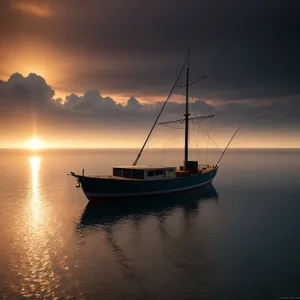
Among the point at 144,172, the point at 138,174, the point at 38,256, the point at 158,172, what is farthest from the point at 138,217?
the point at 38,256

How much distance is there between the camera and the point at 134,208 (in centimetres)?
3759

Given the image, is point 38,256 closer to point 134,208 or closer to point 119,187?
point 119,187

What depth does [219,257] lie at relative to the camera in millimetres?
20938

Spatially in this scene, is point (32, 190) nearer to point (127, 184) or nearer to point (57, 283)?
point (127, 184)

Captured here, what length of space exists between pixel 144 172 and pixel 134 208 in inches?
205

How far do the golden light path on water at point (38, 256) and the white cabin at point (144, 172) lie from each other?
11.5 meters

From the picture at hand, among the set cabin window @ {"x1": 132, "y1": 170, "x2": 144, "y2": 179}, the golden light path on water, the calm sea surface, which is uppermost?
cabin window @ {"x1": 132, "y1": 170, "x2": 144, "y2": 179}

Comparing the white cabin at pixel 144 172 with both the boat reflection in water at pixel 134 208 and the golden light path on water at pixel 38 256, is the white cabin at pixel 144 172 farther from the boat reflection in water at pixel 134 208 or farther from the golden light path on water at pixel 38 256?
the golden light path on water at pixel 38 256

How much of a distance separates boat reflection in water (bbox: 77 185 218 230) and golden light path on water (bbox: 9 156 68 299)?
404 centimetres

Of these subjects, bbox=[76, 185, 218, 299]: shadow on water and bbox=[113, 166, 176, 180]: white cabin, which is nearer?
bbox=[76, 185, 218, 299]: shadow on water

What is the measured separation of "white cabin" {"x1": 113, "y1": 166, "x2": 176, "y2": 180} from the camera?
129 ft

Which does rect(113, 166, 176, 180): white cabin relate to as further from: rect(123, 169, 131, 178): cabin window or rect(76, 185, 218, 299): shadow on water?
rect(76, 185, 218, 299): shadow on water

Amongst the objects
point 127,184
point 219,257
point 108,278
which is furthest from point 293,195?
point 108,278

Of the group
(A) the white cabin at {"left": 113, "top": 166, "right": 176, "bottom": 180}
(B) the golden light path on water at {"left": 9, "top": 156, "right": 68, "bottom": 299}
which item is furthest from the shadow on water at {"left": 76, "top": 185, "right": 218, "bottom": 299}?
(A) the white cabin at {"left": 113, "top": 166, "right": 176, "bottom": 180}
